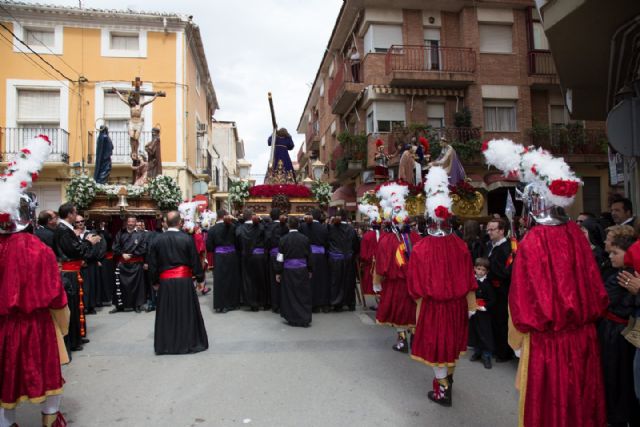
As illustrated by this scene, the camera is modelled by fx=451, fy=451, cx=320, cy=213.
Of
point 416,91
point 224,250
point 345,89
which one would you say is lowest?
point 224,250

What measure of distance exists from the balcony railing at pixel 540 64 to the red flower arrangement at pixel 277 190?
41.9 ft

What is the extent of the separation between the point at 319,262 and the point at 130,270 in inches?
155

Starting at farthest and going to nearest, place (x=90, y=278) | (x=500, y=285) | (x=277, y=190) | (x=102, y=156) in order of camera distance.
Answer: (x=102, y=156)
(x=277, y=190)
(x=90, y=278)
(x=500, y=285)

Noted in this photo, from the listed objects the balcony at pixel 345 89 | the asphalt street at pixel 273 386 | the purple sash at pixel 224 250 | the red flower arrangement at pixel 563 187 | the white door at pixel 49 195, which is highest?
the balcony at pixel 345 89

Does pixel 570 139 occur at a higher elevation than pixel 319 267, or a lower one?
higher

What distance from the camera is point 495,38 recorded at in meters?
19.0

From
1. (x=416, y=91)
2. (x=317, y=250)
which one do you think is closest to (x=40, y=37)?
(x=416, y=91)

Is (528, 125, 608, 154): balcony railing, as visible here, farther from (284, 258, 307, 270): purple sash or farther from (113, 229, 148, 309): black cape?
(113, 229, 148, 309): black cape

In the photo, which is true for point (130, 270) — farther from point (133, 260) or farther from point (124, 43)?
point (124, 43)

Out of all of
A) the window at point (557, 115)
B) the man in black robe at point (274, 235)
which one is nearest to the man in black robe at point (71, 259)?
the man in black robe at point (274, 235)

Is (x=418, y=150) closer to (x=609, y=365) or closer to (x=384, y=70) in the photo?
(x=609, y=365)

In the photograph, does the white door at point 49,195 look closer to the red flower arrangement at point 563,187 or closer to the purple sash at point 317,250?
the purple sash at point 317,250

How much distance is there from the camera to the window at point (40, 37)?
63.4 feet

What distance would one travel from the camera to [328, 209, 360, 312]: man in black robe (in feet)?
30.9
